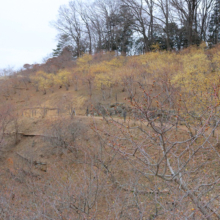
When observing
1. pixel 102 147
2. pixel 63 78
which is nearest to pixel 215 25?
pixel 63 78

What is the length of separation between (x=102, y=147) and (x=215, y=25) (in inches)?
1197

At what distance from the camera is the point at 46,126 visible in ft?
50.0

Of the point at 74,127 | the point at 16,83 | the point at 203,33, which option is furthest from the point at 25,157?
the point at 203,33

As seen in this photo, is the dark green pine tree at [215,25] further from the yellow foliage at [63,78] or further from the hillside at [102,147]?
the yellow foliage at [63,78]

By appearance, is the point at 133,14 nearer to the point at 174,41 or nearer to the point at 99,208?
the point at 174,41

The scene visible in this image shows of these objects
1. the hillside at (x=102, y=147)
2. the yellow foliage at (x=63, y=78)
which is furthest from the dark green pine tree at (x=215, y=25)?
the yellow foliage at (x=63, y=78)

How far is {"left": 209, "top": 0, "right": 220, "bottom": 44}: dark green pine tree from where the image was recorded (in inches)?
1115

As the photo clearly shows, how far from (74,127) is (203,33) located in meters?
28.1

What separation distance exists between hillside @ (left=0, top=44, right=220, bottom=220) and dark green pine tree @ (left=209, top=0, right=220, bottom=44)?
1213 cm

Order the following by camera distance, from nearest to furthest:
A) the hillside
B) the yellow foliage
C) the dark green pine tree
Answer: the hillside, the yellow foliage, the dark green pine tree

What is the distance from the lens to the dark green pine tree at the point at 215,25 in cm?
2832

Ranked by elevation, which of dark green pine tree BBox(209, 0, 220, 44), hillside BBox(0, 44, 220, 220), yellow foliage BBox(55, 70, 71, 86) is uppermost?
dark green pine tree BBox(209, 0, 220, 44)

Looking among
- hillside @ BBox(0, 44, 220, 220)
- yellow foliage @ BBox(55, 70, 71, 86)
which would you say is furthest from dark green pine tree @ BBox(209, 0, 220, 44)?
yellow foliage @ BBox(55, 70, 71, 86)

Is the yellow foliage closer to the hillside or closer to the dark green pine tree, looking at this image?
the hillside
